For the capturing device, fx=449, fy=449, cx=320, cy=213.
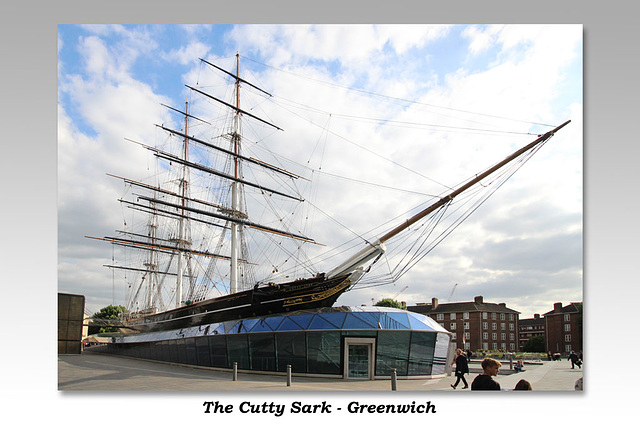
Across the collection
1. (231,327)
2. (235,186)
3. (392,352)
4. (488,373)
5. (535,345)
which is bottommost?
(535,345)

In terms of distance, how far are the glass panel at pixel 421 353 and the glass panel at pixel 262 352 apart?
14.3 ft

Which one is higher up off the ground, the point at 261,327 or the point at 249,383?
the point at 261,327

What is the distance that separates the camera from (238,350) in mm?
15414

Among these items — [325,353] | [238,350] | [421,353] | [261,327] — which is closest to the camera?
[325,353]

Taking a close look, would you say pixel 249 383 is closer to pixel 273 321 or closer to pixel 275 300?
pixel 273 321

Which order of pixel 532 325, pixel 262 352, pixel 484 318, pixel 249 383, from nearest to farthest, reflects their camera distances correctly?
pixel 249 383 → pixel 262 352 → pixel 532 325 → pixel 484 318

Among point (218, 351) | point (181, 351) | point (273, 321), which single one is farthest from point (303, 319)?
point (181, 351)

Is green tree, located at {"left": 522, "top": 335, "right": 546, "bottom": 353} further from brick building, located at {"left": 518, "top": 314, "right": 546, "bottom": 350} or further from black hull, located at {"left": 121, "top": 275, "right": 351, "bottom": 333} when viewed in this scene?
black hull, located at {"left": 121, "top": 275, "right": 351, "bottom": 333}

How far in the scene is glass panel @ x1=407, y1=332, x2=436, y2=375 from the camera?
45.4 ft

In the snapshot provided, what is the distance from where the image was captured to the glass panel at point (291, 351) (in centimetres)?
1401

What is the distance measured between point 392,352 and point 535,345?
58.2 feet

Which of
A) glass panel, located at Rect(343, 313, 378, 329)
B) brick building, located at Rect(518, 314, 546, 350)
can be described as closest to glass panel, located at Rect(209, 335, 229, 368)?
glass panel, located at Rect(343, 313, 378, 329)
